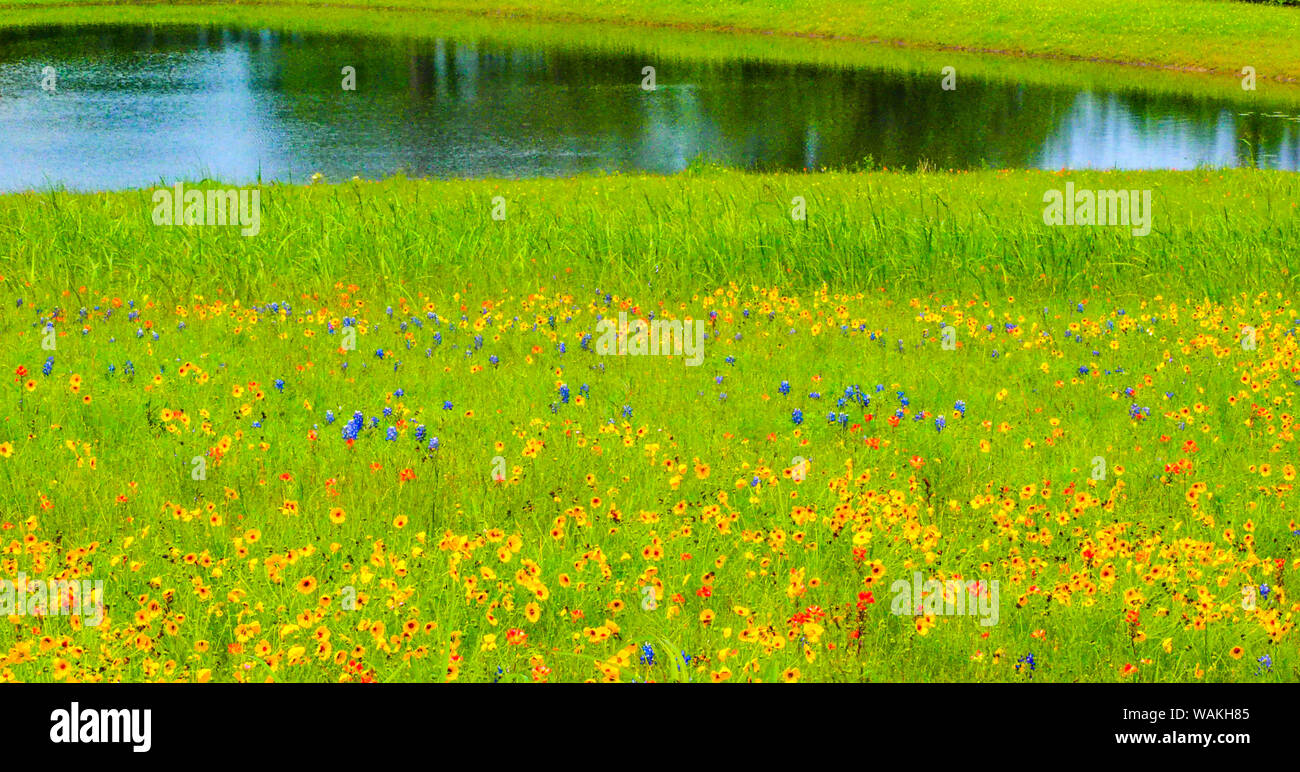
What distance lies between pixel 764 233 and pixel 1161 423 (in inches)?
251

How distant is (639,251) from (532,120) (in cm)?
2438

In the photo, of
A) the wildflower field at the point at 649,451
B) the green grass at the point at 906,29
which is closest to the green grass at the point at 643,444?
the wildflower field at the point at 649,451

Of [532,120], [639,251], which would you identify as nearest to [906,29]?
[532,120]

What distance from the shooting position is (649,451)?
7258 millimetres

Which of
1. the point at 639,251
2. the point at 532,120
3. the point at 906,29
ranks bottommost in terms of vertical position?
the point at 639,251

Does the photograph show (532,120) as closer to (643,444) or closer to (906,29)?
(906,29)

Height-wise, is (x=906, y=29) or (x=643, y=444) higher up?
(x=906, y=29)

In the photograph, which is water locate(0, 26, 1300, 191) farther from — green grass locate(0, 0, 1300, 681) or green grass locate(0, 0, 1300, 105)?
green grass locate(0, 0, 1300, 681)

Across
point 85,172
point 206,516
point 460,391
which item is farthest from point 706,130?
point 206,516

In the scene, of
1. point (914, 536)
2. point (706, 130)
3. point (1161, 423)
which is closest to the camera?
point (914, 536)

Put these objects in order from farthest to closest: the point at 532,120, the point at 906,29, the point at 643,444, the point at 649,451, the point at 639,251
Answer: the point at 906,29 < the point at 532,120 < the point at 639,251 < the point at 643,444 < the point at 649,451

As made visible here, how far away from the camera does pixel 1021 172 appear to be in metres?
23.6
